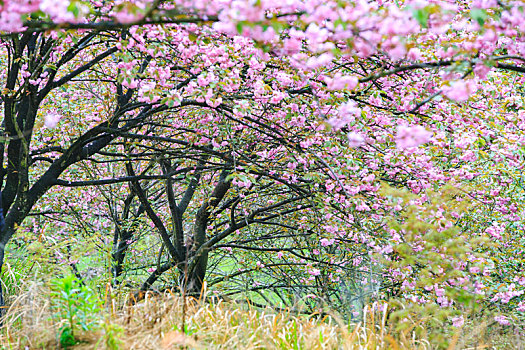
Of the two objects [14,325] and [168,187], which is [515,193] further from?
[14,325]

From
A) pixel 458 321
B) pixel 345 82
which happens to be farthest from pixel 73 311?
pixel 458 321

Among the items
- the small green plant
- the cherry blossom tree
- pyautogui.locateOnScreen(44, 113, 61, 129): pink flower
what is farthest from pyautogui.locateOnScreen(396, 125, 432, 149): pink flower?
pyautogui.locateOnScreen(44, 113, 61, 129): pink flower

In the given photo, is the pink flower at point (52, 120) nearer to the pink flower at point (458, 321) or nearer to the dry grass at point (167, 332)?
the dry grass at point (167, 332)

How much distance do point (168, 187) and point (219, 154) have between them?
4.90 ft

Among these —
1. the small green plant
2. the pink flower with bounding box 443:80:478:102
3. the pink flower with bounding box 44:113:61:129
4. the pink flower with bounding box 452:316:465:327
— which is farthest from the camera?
the pink flower with bounding box 44:113:61:129

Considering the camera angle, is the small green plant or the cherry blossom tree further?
the cherry blossom tree

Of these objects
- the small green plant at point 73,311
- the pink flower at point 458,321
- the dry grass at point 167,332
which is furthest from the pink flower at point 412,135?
the small green plant at point 73,311

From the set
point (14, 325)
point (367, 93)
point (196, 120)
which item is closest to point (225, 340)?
point (14, 325)

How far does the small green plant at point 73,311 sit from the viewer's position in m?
2.80

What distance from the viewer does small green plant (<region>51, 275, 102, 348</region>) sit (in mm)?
2805

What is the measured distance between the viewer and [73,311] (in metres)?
2.85

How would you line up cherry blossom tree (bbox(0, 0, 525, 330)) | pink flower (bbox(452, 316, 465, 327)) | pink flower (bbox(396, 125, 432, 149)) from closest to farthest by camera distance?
1. cherry blossom tree (bbox(0, 0, 525, 330))
2. pink flower (bbox(396, 125, 432, 149))
3. pink flower (bbox(452, 316, 465, 327))

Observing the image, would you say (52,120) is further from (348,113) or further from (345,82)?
(345,82)

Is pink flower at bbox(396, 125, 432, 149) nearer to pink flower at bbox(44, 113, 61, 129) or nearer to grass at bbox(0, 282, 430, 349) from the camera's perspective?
grass at bbox(0, 282, 430, 349)
